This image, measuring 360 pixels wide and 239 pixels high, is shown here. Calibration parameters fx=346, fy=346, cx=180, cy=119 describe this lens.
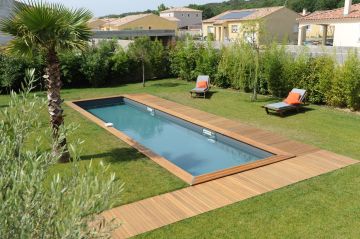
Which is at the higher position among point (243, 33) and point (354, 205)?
point (243, 33)

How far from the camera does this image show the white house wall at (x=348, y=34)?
2869 centimetres

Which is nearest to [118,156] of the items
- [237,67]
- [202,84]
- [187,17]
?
[202,84]

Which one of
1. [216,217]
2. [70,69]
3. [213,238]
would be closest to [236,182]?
[216,217]

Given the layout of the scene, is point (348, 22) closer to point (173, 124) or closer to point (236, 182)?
point (173, 124)

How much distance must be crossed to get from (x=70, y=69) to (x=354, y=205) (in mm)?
18649

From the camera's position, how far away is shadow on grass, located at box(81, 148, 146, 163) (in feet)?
31.7

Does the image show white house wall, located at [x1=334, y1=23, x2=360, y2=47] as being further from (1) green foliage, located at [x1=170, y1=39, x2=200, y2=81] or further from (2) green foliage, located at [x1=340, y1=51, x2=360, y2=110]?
(2) green foliage, located at [x1=340, y1=51, x2=360, y2=110]

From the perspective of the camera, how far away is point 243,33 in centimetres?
1645

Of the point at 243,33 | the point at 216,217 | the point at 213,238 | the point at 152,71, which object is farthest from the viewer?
the point at 152,71

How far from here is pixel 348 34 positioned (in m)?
29.2

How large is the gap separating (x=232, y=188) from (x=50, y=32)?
5567mm

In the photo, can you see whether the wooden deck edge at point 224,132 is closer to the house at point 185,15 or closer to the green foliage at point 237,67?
the green foliage at point 237,67

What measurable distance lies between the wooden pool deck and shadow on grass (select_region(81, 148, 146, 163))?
250cm

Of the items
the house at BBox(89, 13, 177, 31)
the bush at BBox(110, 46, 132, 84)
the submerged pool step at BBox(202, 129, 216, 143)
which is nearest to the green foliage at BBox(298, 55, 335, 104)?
the submerged pool step at BBox(202, 129, 216, 143)
